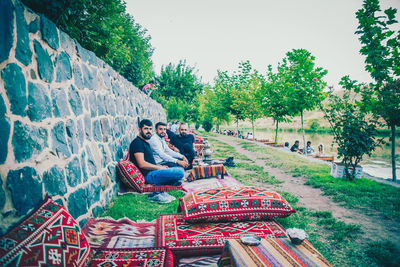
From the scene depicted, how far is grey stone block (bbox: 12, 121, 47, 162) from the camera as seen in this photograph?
169 cm

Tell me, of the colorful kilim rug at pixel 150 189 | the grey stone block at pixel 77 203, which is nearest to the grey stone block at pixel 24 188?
the grey stone block at pixel 77 203

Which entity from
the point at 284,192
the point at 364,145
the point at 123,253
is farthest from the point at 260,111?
the point at 123,253

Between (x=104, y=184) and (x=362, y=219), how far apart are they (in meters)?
4.41

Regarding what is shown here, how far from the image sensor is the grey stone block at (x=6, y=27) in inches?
63.1

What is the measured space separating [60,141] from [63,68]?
0.91 m

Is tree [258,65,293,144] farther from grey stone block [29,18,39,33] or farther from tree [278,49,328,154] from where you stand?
grey stone block [29,18,39,33]

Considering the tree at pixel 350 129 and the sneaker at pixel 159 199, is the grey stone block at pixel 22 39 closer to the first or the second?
the sneaker at pixel 159 199

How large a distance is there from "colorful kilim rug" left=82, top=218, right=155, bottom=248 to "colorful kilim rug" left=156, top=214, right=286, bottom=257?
0.15 meters

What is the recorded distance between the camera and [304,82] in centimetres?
945

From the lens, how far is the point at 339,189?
5.01 metres

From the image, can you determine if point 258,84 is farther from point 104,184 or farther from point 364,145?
point 104,184

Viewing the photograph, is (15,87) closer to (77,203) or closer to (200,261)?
(77,203)

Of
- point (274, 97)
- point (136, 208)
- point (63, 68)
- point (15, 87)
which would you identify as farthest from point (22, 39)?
point (274, 97)

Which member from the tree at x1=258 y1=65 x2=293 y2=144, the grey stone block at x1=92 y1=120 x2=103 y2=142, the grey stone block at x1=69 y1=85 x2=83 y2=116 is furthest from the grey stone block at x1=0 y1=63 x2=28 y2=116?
the tree at x1=258 y1=65 x2=293 y2=144
